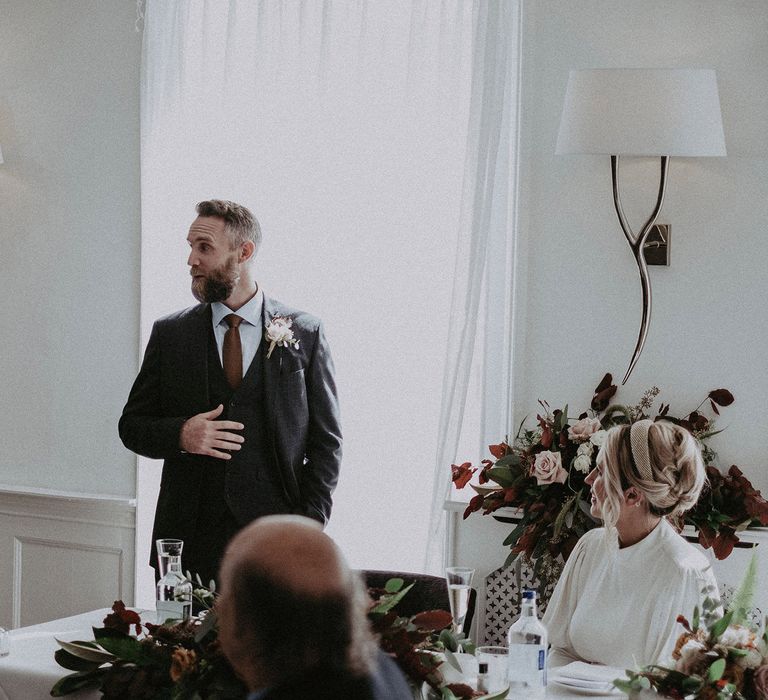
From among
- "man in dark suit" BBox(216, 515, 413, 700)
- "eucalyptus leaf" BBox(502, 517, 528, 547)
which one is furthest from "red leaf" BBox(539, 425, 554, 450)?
"man in dark suit" BBox(216, 515, 413, 700)

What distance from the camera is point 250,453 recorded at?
3.76 meters

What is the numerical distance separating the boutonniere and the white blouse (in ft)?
4.04

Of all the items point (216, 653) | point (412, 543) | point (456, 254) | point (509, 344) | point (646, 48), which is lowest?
point (412, 543)

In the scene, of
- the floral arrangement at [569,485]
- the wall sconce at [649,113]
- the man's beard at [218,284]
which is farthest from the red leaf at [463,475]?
the wall sconce at [649,113]

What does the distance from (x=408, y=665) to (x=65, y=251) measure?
10.4 ft

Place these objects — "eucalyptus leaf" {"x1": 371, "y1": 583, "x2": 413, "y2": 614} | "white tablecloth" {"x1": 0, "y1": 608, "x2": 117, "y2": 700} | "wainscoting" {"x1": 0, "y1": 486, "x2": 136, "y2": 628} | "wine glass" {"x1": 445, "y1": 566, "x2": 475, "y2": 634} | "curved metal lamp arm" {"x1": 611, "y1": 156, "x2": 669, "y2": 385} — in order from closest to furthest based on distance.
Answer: "eucalyptus leaf" {"x1": 371, "y1": 583, "x2": 413, "y2": 614}, "wine glass" {"x1": 445, "y1": 566, "x2": 475, "y2": 634}, "white tablecloth" {"x1": 0, "y1": 608, "x2": 117, "y2": 700}, "curved metal lamp arm" {"x1": 611, "y1": 156, "x2": 669, "y2": 385}, "wainscoting" {"x1": 0, "y1": 486, "x2": 136, "y2": 628}

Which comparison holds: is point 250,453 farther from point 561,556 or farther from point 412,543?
point 561,556

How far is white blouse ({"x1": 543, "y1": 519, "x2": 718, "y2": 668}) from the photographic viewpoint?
2863 millimetres

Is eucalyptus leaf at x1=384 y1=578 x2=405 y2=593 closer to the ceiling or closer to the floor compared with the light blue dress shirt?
closer to the floor

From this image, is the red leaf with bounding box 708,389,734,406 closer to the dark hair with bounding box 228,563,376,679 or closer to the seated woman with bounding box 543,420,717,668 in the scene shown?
the seated woman with bounding box 543,420,717,668

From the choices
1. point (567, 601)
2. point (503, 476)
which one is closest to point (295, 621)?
point (567, 601)

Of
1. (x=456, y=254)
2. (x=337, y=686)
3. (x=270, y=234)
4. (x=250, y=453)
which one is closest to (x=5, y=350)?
(x=270, y=234)

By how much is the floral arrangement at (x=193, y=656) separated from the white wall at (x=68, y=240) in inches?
90.3

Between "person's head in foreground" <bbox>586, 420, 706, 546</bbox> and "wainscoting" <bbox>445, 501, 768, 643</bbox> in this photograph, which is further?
"wainscoting" <bbox>445, 501, 768, 643</bbox>
